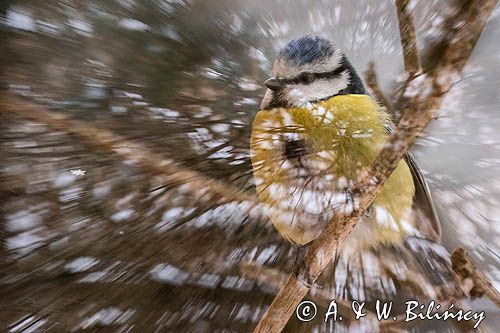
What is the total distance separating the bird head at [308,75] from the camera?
504 mm

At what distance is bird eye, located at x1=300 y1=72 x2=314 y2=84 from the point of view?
53 cm

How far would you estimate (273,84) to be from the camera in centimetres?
50

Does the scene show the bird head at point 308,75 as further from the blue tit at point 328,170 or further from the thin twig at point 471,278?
the thin twig at point 471,278

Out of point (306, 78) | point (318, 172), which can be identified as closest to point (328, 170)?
point (318, 172)

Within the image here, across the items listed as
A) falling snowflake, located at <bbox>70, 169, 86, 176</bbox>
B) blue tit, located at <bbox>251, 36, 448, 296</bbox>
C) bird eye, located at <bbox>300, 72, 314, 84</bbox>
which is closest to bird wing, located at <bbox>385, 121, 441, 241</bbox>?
blue tit, located at <bbox>251, 36, 448, 296</bbox>

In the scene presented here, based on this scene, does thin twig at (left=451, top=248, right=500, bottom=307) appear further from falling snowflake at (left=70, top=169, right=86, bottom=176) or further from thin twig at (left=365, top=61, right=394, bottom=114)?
falling snowflake at (left=70, top=169, right=86, bottom=176)

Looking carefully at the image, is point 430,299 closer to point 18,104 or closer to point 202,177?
point 202,177

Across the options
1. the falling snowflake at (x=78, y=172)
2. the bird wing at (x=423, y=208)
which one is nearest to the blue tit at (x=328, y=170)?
the bird wing at (x=423, y=208)

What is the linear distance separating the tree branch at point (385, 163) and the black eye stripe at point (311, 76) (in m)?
0.09

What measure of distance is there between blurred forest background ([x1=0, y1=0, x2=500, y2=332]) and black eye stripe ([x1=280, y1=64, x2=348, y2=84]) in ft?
0.06

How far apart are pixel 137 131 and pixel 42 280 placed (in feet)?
0.56

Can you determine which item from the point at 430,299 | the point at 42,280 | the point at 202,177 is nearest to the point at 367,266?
the point at 430,299

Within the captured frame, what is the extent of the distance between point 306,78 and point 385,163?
14 centimetres

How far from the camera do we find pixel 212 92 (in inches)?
20.4
